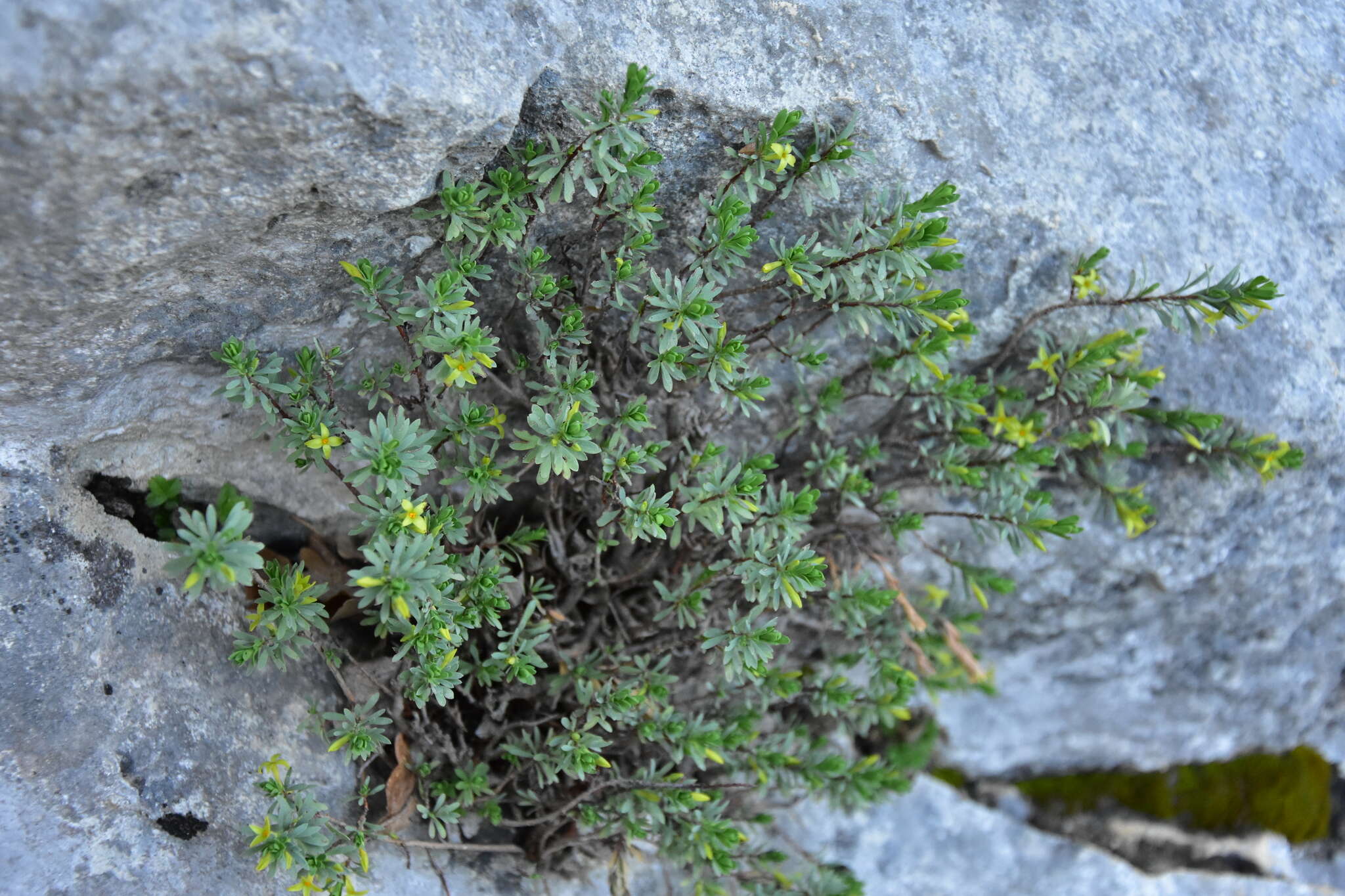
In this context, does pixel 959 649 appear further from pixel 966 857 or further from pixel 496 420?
pixel 496 420

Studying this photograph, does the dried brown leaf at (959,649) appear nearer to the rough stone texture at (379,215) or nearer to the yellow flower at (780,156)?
the rough stone texture at (379,215)

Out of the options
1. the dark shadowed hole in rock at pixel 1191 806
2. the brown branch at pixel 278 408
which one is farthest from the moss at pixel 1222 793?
the brown branch at pixel 278 408

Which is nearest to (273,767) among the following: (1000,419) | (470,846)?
(470,846)

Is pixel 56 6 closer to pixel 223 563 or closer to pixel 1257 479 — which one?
pixel 223 563

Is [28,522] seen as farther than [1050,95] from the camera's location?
No

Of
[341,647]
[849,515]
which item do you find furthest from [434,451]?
[849,515]

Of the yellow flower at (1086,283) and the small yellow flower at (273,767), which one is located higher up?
the yellow flower at (1086,283)
